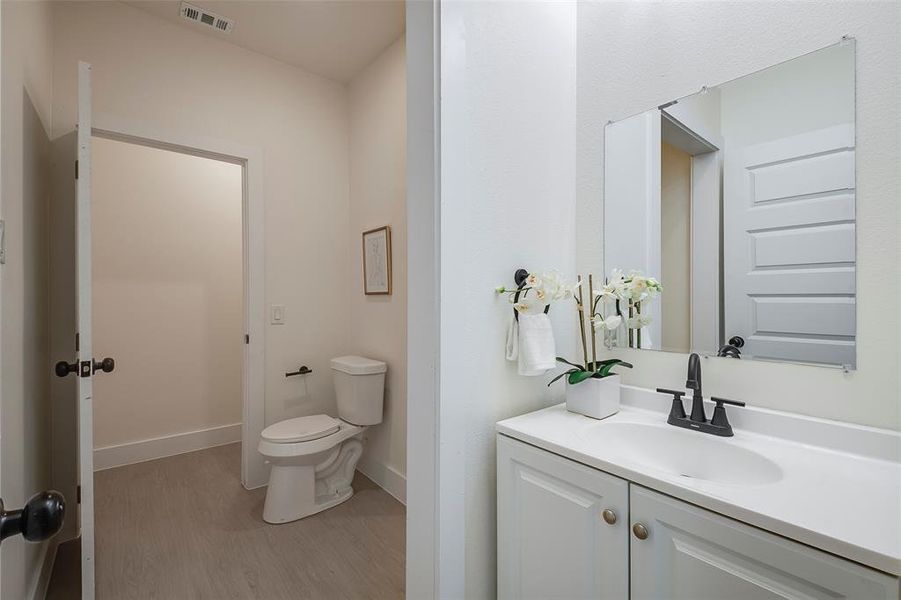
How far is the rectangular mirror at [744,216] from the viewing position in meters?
1.01

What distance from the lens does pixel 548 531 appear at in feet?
3.35

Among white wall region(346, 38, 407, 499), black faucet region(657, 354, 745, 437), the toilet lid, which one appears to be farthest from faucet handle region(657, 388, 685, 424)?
the toilet lid

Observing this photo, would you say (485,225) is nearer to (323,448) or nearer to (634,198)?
(634,198)

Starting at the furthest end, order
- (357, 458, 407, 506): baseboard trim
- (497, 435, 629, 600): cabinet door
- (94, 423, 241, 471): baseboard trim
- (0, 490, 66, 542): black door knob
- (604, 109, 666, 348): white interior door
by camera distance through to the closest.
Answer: (94, 423, 241, 471): baseboard trim
(357, 458, 407, 506): baseboard trim
(604, 109, 666, 348): white interior door
(497, 435, 629, 600): cabinet door
(0, 490, 66, 542): black door knob

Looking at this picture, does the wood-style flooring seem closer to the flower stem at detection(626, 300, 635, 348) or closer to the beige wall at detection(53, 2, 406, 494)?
the beige wall at detection(53, 2, 406, 494)

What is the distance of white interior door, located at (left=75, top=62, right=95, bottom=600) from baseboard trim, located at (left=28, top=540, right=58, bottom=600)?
195mm

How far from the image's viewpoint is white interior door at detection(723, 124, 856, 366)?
999 millimetres

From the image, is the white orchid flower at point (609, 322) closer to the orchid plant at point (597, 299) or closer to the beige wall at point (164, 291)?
the orchid plant at point (597, 299)

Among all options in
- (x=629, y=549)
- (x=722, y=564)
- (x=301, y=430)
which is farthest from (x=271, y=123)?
(x=722, y=564)

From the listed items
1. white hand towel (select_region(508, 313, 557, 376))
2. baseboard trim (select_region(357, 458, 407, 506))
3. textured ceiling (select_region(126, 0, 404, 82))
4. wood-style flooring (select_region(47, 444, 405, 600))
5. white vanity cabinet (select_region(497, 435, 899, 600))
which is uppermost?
textured ceiling (select_region(126, 0, 404, 82))

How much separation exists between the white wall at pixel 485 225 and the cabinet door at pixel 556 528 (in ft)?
0.29

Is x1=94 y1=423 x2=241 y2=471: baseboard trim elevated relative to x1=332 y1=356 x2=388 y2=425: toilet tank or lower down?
lower down

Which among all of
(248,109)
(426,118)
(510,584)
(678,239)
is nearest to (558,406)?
(510,584)

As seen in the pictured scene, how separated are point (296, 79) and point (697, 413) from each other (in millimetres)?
2920
